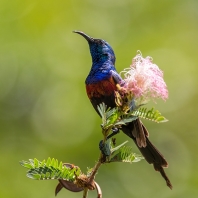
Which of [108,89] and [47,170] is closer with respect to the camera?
[47,170]

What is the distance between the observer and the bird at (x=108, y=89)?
104 inches

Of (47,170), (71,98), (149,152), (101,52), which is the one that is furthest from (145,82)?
(71,98)

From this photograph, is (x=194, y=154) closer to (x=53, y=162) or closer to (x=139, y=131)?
(x=139, y=131)

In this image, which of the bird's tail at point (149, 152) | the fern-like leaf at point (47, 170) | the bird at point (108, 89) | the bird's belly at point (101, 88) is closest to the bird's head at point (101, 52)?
the bird at point (108, 89)

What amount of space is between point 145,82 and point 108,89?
39.6 inches

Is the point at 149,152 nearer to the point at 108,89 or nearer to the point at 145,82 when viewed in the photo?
the point at 108,89

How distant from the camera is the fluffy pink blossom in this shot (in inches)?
79.7

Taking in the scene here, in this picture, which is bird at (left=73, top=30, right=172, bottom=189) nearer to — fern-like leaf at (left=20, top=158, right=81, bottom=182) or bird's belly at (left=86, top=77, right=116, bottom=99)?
bird's belly at (left=86, top=77, right=116, bottom=99)

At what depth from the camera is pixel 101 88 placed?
309cm

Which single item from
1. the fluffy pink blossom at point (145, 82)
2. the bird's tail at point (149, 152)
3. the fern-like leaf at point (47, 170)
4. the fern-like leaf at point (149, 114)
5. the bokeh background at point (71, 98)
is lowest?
the bokeh background at point (71, 98)

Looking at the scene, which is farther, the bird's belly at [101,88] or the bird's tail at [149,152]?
the bird's belly at [101,88]

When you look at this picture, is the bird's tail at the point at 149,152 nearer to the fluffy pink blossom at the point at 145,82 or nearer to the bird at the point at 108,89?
the bird at the point at 108,89

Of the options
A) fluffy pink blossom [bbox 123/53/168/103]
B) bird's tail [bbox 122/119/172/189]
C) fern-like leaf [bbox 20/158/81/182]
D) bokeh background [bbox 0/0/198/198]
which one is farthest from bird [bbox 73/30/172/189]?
bokeh background [bbox 0/0/198/198]

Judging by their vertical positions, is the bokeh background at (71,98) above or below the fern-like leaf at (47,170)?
below
